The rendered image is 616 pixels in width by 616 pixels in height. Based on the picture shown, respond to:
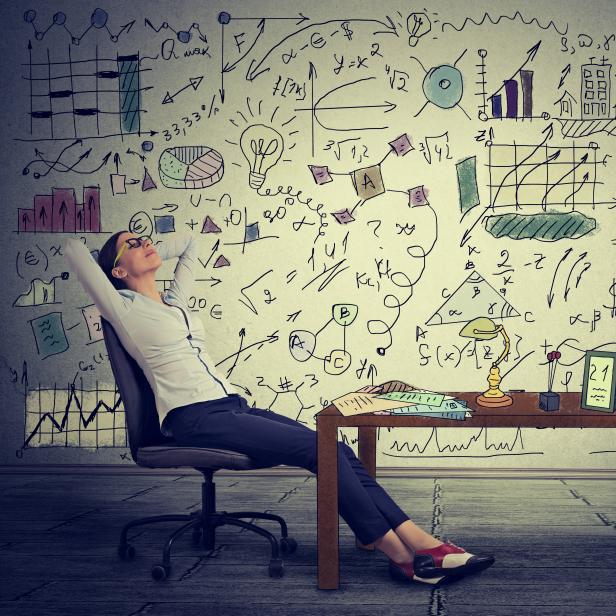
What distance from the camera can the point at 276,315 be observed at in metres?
4.44

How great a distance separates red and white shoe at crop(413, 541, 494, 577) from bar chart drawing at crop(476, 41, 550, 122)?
248cm

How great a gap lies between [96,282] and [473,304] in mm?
2125

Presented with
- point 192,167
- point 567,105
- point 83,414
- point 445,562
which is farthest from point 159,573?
point 567,105

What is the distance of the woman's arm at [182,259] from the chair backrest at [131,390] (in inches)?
19.6

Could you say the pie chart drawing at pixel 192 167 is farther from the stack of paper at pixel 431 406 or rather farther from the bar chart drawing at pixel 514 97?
the stack of paper at pixel 431 406

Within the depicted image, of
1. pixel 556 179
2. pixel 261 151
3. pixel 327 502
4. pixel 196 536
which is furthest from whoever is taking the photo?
pixel 261 151

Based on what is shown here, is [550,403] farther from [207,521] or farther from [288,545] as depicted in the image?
[207,521]

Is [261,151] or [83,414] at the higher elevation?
[261,151]

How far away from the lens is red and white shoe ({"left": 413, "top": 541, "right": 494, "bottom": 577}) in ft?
8.21

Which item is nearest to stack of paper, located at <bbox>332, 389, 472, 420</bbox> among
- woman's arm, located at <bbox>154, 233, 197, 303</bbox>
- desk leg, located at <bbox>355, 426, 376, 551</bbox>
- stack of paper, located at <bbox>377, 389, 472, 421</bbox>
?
stack of paper, located at <bbox>377, 389, 472, 421</bbox>

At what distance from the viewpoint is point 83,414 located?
454 centimetres

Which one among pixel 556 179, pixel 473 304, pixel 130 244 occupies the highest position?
pixel 556 179

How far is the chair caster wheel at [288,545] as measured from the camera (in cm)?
297

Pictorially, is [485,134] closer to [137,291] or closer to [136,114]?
[136,114]
